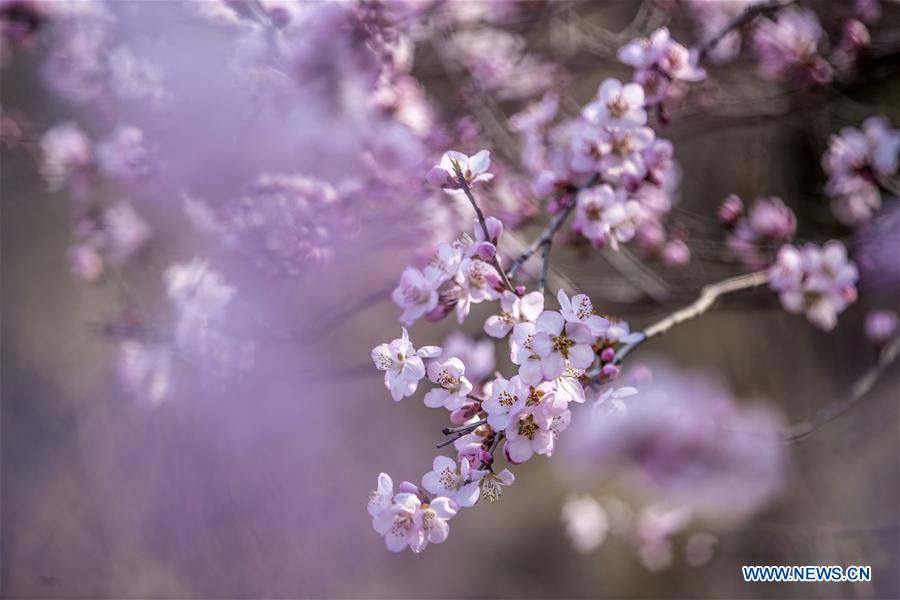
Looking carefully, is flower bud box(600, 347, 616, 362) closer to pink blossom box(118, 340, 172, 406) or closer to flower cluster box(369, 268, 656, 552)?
flower cluster box(369, 268, 656, 552)

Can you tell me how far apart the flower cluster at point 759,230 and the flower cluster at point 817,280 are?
14 centimetres

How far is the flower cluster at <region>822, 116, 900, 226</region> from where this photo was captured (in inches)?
43.0

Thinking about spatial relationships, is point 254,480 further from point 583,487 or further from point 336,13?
point 336,13

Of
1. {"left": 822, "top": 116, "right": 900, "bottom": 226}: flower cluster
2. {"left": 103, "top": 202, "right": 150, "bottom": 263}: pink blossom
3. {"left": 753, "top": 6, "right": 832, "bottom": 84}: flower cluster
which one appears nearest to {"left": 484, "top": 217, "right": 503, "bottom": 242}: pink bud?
{"left": 822, "top": 116, "right": 900, "bottom": 226}: flower cluster

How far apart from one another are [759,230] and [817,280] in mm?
218

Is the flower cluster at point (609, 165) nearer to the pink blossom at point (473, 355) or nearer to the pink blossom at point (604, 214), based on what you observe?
the pink blossom at point (604, 214)

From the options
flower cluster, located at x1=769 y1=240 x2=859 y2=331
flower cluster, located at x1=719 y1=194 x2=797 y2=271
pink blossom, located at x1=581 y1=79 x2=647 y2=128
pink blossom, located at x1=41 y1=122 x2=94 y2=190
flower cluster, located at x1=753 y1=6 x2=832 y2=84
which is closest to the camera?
pink blossom, located at x1=581 y1=79 x2=647 y2=128

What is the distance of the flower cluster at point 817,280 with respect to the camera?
3.10 feet

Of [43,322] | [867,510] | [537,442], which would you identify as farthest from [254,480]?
[867,510]

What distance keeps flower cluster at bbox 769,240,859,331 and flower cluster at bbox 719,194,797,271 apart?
0.14 m

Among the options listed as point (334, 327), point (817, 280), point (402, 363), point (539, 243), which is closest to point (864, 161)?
point (817, 280)

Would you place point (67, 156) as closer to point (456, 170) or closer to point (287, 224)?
point (287, 224)

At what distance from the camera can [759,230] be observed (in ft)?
3.77

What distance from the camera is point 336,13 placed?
98 cm
